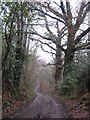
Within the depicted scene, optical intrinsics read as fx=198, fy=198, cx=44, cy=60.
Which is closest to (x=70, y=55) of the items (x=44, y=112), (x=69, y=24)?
(x=69, y=24)

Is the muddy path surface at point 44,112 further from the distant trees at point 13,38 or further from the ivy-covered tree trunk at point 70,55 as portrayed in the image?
the ivy-covered tree trunk at point 70,55

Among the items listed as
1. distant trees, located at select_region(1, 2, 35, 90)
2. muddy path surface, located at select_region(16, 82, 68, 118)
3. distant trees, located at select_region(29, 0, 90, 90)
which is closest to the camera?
muddy path surface, located at select_region(16, 82, 68, 118)

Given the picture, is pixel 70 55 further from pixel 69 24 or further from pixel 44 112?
pixel 44 112

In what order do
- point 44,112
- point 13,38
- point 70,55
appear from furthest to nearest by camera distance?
1. point 70,55
2. point 13,38
3. point 44,112

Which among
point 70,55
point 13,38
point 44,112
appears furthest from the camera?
point 70,55

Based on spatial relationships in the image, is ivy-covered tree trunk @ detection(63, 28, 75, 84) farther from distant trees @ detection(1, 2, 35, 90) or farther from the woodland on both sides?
distant trees @ detection(1, 2, 35, 90)

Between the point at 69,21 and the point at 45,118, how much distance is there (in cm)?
1171

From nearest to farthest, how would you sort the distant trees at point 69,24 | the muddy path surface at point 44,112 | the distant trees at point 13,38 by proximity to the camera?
1. the muddy path surface at point 44,112
2. the distant trees at point 13,38
3. the distant trees at point 69,24

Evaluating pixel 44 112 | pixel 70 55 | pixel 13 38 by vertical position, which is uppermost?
pixel 13 38

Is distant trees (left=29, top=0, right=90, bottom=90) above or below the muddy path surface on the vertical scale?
above

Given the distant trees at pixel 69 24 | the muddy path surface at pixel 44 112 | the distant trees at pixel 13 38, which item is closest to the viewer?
the muddy path surface at pixel 44 112

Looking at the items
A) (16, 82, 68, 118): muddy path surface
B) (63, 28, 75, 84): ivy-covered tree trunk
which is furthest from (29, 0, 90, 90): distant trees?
(16, 82, 68, 118): muddy path surface

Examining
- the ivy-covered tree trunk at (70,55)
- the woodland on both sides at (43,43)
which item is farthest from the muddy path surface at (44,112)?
the ivy-covered tree trunk at (70,55)

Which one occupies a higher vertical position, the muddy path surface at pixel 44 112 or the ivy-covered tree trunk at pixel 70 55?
the ivy-covered tree trunk at pixel 70 55
